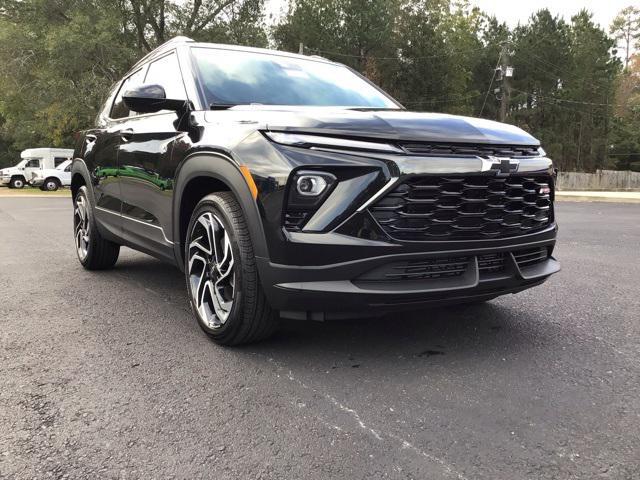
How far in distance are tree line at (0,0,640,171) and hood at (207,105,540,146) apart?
24.1 metres

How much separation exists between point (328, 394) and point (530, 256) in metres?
1.43

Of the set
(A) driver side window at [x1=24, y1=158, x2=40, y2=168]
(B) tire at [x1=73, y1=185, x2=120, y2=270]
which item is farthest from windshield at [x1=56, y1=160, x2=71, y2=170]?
(B) tire at [x1=73, y1=185, x2=120, y2=270]

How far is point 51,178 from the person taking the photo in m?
28.1

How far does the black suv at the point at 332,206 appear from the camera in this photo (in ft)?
8.29

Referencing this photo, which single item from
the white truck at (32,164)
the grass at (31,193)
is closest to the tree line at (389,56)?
the white truck at (32,164)

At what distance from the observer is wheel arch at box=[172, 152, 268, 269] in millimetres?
2705

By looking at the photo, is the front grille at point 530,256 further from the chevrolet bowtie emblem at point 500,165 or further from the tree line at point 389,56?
the tree line at point 389,56

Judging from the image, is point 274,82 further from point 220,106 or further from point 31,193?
point 31,193

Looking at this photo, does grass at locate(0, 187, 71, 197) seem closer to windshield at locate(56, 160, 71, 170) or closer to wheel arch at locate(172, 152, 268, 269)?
windshield at locate(56, 160, 71, 170)

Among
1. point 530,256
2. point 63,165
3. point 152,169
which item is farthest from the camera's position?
point 63,165

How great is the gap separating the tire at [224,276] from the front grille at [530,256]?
4.44ft

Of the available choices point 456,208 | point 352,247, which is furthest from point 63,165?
point 456,208

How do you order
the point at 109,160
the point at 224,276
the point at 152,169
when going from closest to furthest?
the point at 224,276
the point at 152,169
the point at 109,160

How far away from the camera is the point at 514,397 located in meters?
2.43
